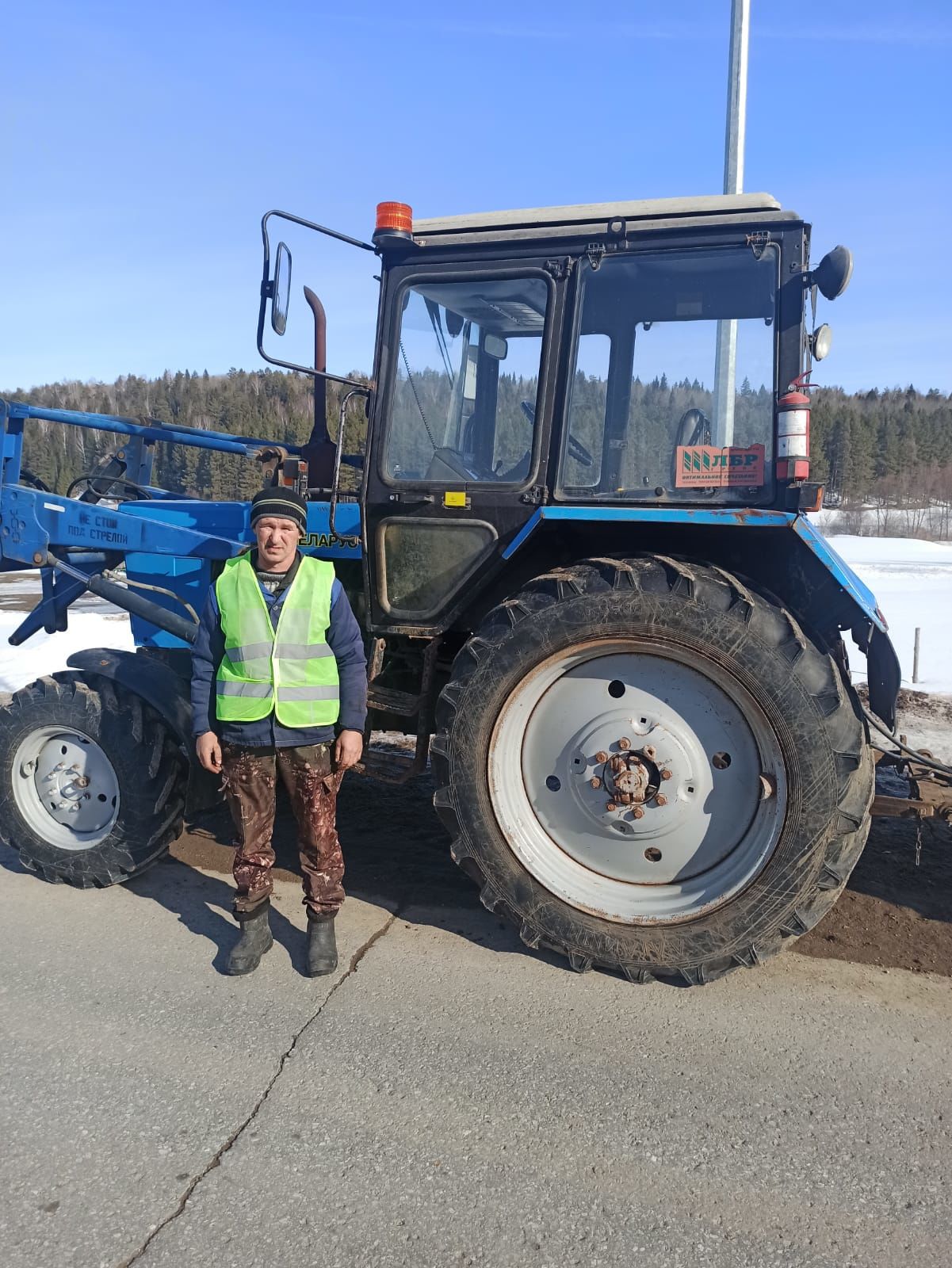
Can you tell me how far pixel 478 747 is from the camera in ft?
10.5

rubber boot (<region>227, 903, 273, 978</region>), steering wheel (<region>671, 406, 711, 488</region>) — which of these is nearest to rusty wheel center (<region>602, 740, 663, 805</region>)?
steering wheel (<region>671, 406, 711, 488</region>)

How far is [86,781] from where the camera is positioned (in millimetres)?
3902

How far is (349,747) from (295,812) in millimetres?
341

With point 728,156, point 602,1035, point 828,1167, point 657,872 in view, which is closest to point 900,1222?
point 828,1167

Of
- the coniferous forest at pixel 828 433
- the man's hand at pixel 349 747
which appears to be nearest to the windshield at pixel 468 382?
the man's hand at pixel 349 747

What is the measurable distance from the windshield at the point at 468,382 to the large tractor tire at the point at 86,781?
5.10 ft

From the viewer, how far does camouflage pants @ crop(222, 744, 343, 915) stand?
3225mm

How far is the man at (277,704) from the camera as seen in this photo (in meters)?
3.15

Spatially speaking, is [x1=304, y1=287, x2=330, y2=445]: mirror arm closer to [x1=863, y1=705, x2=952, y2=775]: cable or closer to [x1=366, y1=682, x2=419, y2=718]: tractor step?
[x1=366, y1=682, x2=419, y2=718]: tractor step

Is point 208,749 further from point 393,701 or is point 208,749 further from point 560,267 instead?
point 560,267

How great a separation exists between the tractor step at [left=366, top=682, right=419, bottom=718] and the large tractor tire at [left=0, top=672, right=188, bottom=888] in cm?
89

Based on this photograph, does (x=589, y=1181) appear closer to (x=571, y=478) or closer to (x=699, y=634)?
(x=699, y=634)

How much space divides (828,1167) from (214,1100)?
1621 millimetres

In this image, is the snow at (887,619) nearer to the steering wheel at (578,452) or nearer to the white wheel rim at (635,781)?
the white wheel rim at (635,781)
